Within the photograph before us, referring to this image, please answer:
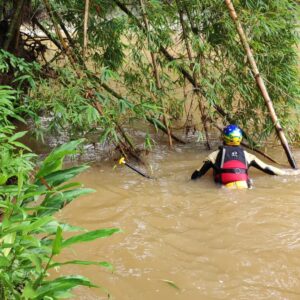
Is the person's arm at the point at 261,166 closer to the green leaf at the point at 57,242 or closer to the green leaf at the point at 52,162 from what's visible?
the green leaf at the point at 52,162

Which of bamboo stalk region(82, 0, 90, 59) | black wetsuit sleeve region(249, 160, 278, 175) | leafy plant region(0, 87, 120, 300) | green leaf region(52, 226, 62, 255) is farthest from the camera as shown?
black wetsuit sleeve region(249, 160, 278, 175)

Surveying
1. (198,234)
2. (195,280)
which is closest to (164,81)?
(198,234)

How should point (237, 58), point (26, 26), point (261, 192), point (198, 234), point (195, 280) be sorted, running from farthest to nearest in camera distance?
point (26, 26) < point (237, 58) < point (261, 192) < point (198, 234) < point (195, 280)

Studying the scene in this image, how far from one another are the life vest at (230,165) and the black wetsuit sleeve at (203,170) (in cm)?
10

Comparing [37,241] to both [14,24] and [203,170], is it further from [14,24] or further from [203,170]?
[14,24]

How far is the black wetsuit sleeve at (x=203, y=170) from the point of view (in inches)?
224

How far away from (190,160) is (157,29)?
2.02m

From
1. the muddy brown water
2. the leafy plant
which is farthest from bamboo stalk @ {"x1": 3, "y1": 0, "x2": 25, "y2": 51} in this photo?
the leafy plant

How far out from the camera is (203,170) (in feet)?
18.9

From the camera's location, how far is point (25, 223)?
2.13 m

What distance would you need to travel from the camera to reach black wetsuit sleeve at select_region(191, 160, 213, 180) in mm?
5700

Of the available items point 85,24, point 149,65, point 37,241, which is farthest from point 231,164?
point 37,241

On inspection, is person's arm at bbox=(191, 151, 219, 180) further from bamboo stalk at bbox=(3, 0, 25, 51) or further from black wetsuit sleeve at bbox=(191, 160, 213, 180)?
bamboo stalk at bbox=(3, 0, 25, 51)

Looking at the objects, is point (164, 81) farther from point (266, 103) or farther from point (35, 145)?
point (35, 145)
